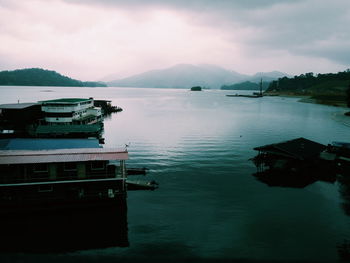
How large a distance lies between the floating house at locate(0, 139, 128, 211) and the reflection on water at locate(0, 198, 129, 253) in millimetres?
1196

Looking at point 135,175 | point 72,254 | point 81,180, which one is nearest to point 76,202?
point 81,180

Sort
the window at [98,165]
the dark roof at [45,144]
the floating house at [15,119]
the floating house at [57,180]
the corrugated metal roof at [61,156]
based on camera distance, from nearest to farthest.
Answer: the floating house at [57,180], the corrugated metal roof at [61,156], the window at [98,165], the dark roof at [45,144], the floating house at [15,119]

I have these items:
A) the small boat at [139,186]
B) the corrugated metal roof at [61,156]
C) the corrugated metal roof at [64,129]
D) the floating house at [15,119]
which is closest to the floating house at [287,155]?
the small boat at [139,186]

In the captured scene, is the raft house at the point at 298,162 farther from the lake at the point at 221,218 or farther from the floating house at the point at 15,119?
the floating house at the point at 15,119

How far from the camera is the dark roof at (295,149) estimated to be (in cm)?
4969

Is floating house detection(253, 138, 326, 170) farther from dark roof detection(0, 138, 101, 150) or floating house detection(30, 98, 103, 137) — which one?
floating house detection(30, 98, 103, 137)

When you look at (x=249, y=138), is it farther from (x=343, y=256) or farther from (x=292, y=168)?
(x=343, y=256)

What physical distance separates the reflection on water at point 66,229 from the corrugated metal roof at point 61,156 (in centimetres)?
594

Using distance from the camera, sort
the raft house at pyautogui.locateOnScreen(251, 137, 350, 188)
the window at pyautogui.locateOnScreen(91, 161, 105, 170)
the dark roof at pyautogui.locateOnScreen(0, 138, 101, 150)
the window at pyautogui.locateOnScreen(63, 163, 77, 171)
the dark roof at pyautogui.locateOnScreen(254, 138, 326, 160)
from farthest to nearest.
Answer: the dark roof at pyautogui.locateOnScreen(254, 138, 326, 160), the raft house at pyautogui.locateOnScreen(251, 137, 350, 188), the dark roof at pyautogui.locateOnScreen(0, 138, 101, 150), the window at pyautogui.locateOnScreen(91, 161, 105, 170), the window at pyautogui.locateOnScreen(63, 163, 77, 171)

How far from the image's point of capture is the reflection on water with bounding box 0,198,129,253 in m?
27.1

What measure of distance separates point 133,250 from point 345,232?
22.8m

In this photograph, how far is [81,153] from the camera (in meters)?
34.6

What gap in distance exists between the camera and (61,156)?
33.4 meters

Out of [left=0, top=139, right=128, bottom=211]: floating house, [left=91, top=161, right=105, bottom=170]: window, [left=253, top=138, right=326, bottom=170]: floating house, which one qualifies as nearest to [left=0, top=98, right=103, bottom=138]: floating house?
[left=0, top=139, right=128, bottom=211]: floating house
